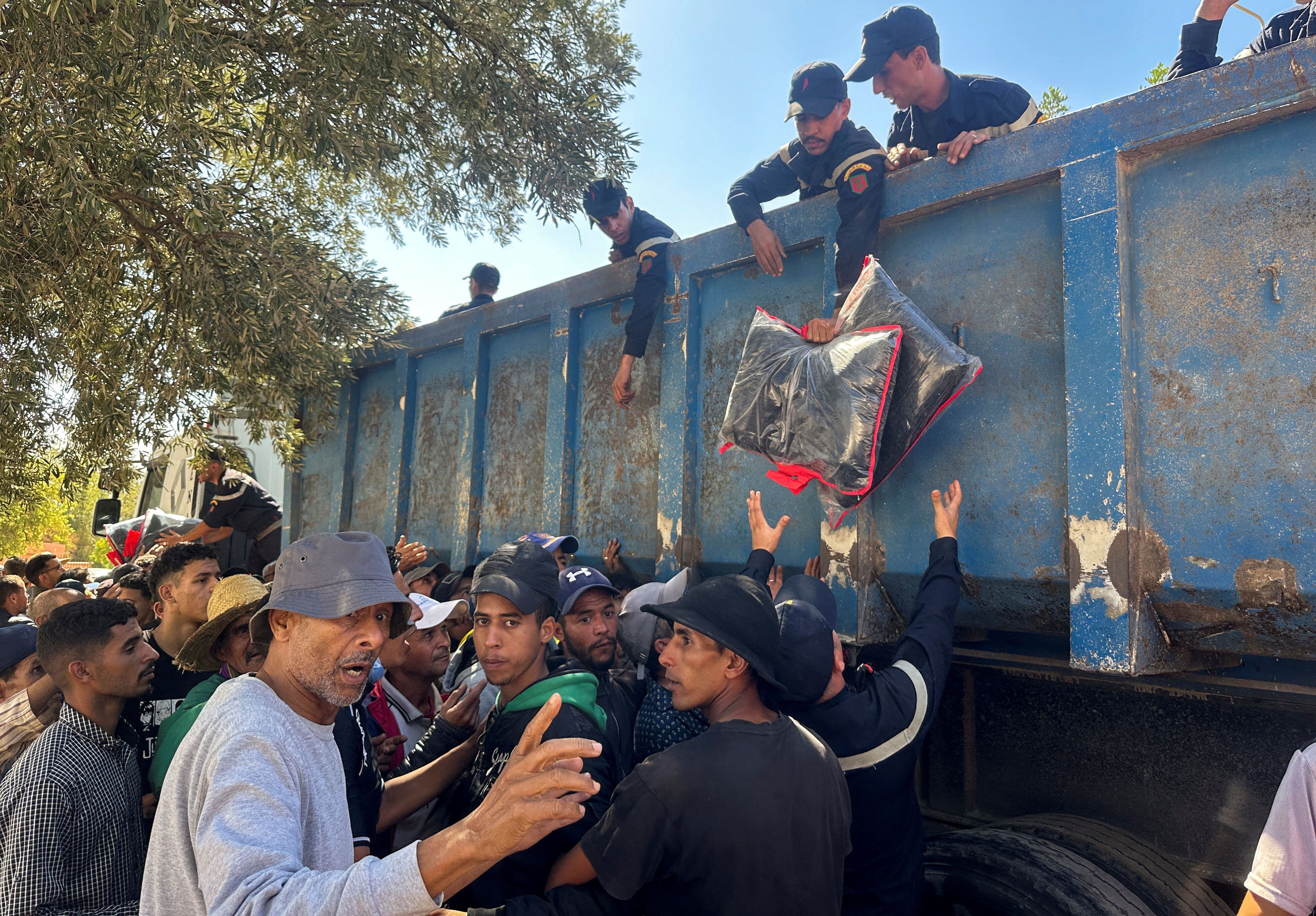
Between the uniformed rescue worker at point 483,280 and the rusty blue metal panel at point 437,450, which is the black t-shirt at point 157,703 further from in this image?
the uniformed rescue worker at point 483,280

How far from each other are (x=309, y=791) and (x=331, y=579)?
0.39 metres

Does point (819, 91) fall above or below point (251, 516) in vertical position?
above

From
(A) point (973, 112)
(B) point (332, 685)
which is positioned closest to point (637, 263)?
(A) point (973, 112)

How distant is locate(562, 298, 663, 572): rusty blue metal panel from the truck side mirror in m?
5.26

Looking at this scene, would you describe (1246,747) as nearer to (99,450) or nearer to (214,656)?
(214,656)

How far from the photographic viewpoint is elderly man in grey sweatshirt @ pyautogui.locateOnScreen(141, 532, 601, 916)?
1.14 metres

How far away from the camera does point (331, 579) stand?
1.60 metres

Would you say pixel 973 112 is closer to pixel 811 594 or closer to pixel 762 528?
pixel 762 528

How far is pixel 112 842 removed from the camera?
1891mm

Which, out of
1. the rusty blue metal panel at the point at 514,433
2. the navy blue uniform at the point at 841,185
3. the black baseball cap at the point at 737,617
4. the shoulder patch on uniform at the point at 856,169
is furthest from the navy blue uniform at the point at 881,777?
the rusty blue metal panel at the point at 514,433

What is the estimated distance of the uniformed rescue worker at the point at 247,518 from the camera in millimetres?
5438

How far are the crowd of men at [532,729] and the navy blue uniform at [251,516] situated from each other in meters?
2.18

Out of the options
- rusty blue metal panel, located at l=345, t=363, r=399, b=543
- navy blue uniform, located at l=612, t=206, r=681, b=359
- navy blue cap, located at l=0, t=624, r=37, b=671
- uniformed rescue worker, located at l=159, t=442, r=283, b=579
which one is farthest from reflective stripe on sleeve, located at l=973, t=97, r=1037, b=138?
uniformed rescue worker, located at l=159, t=442, r=283, b=579

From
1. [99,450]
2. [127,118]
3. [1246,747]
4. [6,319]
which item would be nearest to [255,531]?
[99,450]
